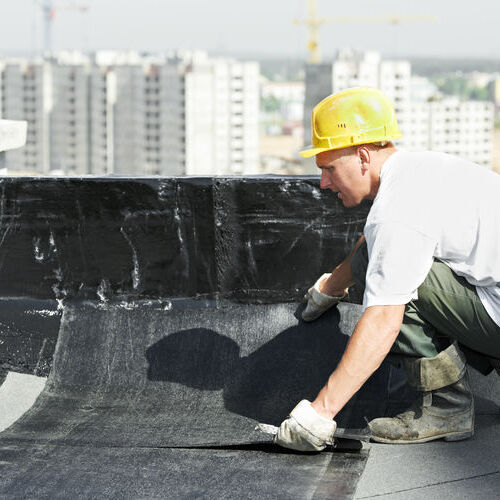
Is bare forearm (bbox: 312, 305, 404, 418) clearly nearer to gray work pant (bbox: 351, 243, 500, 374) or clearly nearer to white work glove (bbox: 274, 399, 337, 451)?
white work glove (bbox: 274, 399, 337, 451)

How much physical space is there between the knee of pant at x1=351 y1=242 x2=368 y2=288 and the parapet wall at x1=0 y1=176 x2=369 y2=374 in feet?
1.99

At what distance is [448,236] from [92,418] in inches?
47.4

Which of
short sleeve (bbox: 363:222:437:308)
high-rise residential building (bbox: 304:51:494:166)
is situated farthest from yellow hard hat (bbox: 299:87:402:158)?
high-rise residential building (bbox: 304:51:494:166)

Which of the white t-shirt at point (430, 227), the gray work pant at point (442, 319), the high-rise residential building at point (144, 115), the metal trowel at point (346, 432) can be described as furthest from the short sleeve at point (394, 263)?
the high-rise residential building at point (144, 115)

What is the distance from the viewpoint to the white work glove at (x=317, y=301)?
284 cm

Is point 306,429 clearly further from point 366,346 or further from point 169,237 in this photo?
point 169,237

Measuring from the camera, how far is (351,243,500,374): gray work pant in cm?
232

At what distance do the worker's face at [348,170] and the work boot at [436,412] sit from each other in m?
0.50

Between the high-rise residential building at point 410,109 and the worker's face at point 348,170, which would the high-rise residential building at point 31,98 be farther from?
the worker's face at point 348,170

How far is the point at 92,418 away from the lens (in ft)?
8.85

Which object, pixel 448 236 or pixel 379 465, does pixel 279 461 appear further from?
pixel 448 236

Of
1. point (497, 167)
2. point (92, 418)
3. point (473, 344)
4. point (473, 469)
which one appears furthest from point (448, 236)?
point (497, 167)

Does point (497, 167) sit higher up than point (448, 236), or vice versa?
point (448, 236)

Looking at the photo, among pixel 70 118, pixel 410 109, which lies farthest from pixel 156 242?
pixel 410 109
